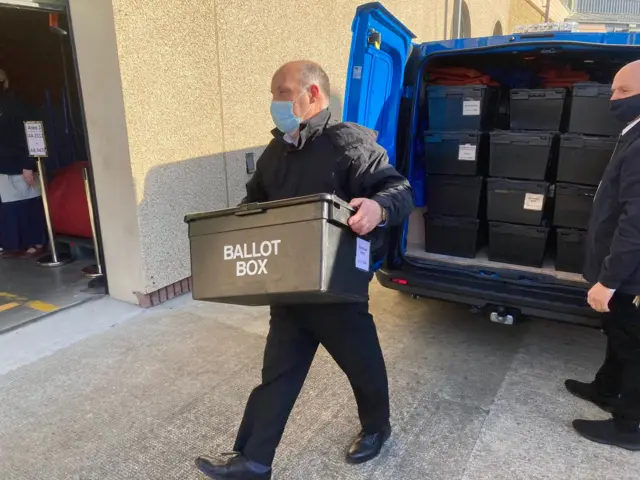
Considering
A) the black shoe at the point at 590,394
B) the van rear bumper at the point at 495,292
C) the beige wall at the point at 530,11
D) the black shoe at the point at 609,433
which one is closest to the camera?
the black shoe at the point at 609,433

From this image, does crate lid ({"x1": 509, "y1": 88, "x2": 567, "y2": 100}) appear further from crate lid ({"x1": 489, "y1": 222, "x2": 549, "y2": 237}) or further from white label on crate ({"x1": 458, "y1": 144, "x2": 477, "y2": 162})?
crate lid ({"x1": 489, "y1": 222, "x2": 549, "y2": 237})

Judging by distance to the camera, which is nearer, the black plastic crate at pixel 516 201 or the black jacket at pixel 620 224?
the black jacket at pixel 620 224

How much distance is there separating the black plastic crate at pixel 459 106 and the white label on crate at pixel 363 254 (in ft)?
6.60

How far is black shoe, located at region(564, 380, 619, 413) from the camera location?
2.80 m

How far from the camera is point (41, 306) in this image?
4.24 metres

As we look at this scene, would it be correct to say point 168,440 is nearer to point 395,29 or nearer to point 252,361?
point 252,361

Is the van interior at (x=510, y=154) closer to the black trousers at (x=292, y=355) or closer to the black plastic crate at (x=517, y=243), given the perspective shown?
the black plastic crate at (x=517, y=243)

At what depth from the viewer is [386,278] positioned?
3635mm

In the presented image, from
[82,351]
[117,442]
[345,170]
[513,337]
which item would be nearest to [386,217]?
[345,170]

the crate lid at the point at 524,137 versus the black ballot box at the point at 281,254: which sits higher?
the crate lid at the point at 524,137

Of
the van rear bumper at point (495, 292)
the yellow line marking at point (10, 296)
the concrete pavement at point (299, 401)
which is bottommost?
the concrete pavement at point (299, 401)

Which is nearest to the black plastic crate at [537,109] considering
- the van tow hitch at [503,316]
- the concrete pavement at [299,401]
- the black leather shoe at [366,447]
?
the van tow hitch at [503,316]

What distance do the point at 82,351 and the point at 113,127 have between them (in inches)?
66.0

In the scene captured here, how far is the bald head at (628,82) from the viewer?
233 cm
